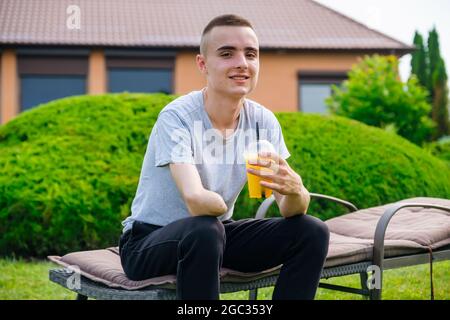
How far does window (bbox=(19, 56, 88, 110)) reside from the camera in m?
15.5

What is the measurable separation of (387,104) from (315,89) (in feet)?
22.3

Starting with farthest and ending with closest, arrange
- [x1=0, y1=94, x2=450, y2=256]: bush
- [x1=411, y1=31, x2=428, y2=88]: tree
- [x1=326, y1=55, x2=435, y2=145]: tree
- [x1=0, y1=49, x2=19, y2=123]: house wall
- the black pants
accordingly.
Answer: [x1=411, y1=31, x2=428, y2=88]: tree
[x1=0, y1=49, x2=19, y2=123]: house wall
[x1=326, y1=55, x2=435, y2=145]: tree
[x1=0, y1=94, x2=450, y2=256]: bush
the black pants

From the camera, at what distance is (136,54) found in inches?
611

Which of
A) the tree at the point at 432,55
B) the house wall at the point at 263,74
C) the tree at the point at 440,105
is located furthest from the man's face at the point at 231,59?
the tree at the point at 432,55

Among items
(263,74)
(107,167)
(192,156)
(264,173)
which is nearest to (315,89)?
(263,74)

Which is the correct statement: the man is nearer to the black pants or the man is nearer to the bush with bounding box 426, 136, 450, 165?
the black pants

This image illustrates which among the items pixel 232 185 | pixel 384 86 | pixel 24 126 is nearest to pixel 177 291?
pixel 232 185

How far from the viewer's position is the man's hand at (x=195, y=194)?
8.05 feet

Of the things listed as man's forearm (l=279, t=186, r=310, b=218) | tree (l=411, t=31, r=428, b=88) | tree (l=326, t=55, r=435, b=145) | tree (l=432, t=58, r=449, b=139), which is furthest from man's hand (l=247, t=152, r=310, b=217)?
tree (l=411, t=31, r=428, b=88)

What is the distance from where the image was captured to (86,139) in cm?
628

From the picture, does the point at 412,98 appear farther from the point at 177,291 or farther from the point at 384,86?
the point at 177,291

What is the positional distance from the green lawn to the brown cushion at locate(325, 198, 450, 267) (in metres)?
0.58
